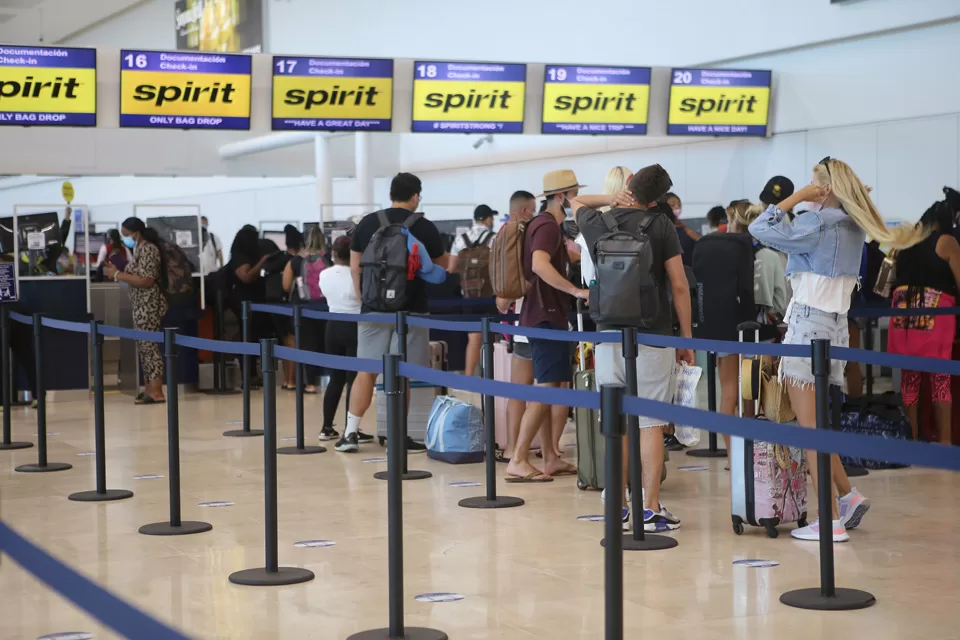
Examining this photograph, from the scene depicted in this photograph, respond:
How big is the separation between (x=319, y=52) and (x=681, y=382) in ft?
60.5

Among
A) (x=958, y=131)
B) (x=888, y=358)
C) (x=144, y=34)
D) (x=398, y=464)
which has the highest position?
(x=144, y=34)

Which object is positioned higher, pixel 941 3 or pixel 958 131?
pixel 941 3

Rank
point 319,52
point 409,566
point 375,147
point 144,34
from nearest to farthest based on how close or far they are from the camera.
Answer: point 409,566, point 375,147, point 319,52, point 144,34

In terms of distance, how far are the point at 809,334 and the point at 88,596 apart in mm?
3919

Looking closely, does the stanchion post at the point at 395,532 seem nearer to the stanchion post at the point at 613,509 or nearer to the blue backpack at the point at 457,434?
the stanchion post at the point at 613,509

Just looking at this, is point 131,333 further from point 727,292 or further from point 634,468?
point 727,292

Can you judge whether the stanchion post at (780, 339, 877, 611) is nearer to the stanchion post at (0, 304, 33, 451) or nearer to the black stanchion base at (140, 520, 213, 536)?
the black stanchion base at (140, 520, 213, 536)

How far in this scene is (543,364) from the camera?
272 inches

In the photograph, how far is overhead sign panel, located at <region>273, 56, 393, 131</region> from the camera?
502 inches

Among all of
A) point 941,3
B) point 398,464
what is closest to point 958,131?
point 941,3

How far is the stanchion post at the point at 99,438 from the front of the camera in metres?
6.64

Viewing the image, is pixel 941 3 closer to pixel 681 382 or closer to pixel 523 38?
pixel 523 38

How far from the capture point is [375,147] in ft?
70.5

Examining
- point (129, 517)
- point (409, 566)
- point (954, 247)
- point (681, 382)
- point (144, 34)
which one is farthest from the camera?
point (144, 34)
